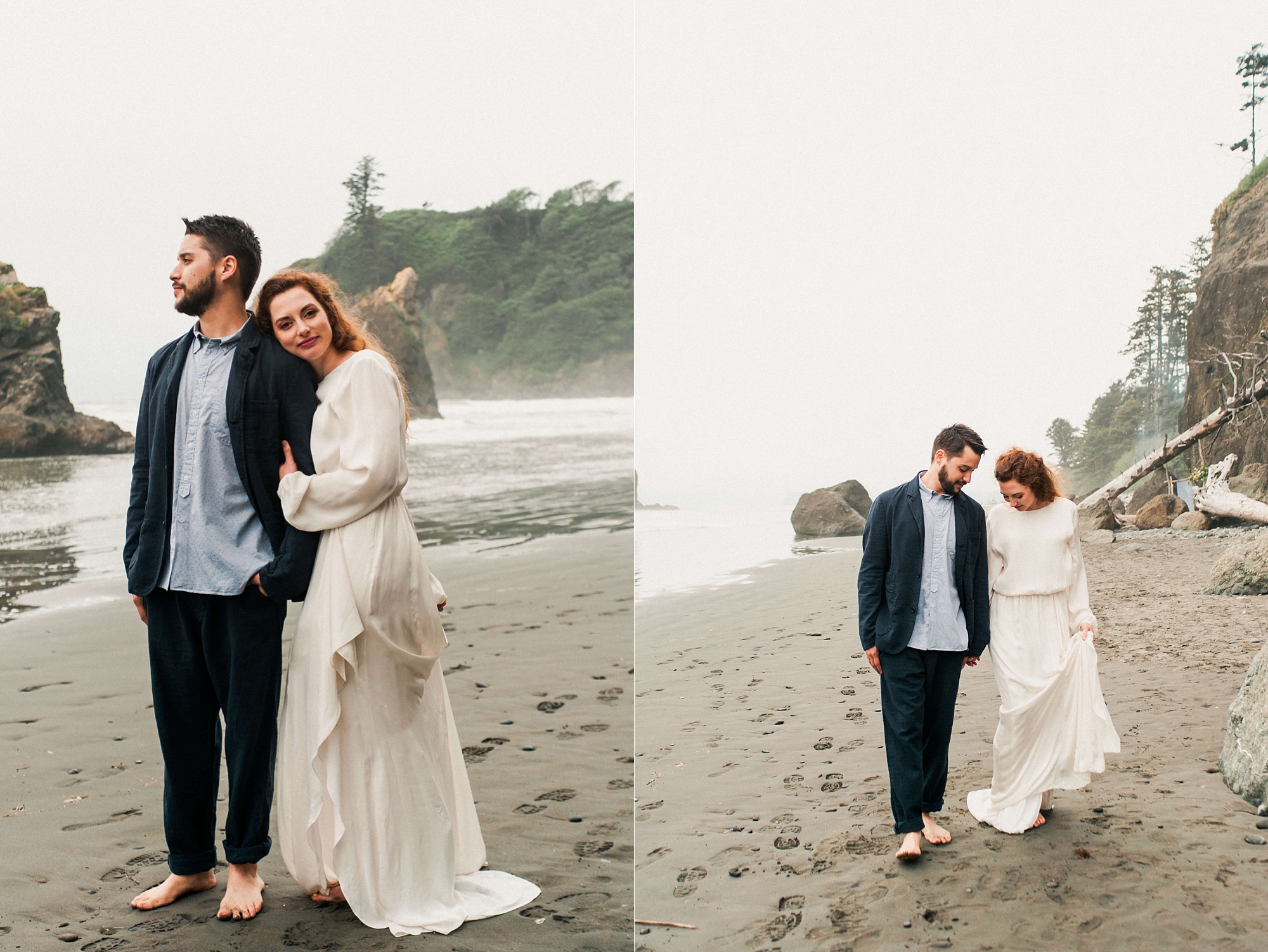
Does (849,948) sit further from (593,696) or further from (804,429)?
(804,429)

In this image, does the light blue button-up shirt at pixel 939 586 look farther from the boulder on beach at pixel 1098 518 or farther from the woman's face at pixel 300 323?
the boulder on beach at pixel 1098 518

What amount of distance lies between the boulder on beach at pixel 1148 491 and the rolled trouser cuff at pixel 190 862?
11.4 ft

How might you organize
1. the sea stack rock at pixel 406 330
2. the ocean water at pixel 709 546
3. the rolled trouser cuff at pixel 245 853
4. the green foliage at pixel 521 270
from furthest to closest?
the sea stack rock at pixel 406 330, the green foliage at pixel 521 270, the ocean water at pixel 709 546, the rolled trouser cuff at pixel 245 853

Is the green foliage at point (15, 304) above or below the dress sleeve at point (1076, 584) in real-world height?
above

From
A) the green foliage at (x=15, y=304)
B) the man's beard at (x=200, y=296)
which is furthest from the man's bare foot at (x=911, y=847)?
the green foliage at (x=15, y=304)

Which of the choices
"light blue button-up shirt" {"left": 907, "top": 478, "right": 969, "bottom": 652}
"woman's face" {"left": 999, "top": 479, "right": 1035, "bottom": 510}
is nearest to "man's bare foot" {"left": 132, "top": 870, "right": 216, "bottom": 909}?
"light blue button-up shirt" {"left": 907, "top": 478, "right": 969, "bottom": 652}

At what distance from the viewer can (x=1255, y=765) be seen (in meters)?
2.81

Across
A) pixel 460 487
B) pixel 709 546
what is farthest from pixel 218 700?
pixel 460 487

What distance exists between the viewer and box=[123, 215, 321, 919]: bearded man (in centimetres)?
216

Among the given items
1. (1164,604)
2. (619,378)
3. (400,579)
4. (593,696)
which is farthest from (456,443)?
(400,579)

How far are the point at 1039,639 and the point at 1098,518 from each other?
1571 mm

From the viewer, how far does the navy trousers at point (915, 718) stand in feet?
8.55

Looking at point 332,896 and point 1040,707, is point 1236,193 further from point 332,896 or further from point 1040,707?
point 332,896

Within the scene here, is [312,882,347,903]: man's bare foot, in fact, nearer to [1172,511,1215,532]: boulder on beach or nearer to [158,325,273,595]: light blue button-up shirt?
[158,325,273,595]: light blue button-up shirt
